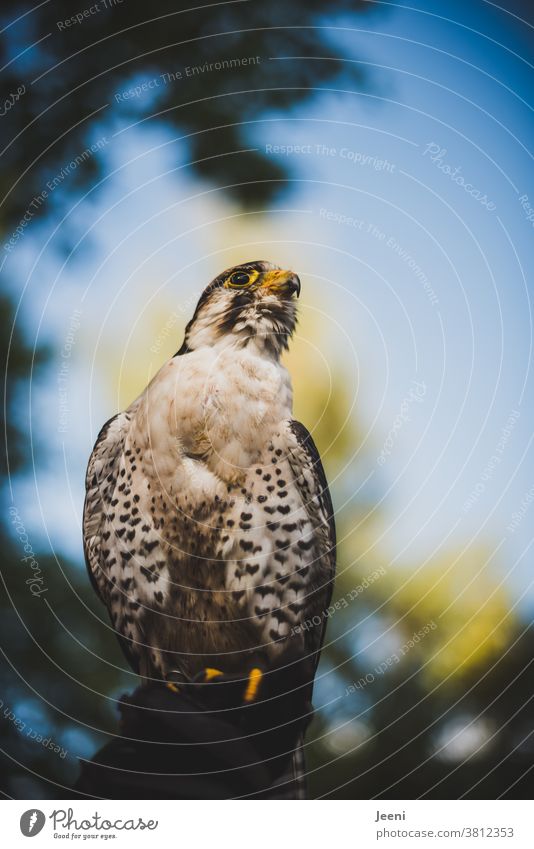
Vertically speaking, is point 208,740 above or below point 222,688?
below

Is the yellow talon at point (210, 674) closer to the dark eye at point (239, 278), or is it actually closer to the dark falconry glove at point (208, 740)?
the dark falconry glove at point (208, 740)

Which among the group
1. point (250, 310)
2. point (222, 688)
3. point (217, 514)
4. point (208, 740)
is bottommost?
point (208, 740)

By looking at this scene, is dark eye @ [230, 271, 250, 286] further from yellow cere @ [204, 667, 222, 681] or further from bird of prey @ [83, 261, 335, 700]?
yellow cere @ [204, 667, 222, 681]

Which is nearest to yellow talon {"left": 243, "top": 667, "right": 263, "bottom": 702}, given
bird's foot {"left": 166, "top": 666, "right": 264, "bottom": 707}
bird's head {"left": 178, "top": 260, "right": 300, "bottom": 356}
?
bird's foot {"left": 166, "top": 666, "right": 264, "bottom": 707}

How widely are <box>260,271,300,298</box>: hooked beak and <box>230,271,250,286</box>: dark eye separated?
2.1 inches

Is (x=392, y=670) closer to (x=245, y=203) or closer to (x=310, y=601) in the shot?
(x=310, y=601)

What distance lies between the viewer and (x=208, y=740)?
220 centimetres

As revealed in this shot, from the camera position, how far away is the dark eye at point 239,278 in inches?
103

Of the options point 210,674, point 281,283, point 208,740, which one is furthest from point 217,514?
point 281,283

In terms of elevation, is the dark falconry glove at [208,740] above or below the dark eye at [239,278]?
below

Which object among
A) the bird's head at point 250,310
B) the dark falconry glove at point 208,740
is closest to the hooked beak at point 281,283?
the bird's head at point 250,310

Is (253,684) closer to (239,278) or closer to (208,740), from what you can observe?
(208,740)

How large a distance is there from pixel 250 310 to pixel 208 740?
1.31 meters

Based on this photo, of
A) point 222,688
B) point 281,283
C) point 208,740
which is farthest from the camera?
point 281,283
